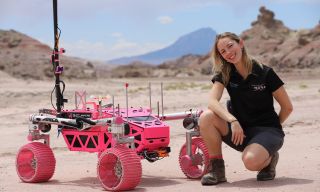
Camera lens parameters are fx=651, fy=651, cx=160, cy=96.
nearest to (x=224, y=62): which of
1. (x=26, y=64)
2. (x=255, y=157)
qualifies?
(x=255, y=157)

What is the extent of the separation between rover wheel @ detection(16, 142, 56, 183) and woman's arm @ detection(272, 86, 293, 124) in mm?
2815

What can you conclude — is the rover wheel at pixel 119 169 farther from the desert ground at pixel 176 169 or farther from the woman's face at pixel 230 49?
the woman's face at pixel 230 49

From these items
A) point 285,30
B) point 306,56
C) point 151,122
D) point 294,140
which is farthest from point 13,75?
point 285,30

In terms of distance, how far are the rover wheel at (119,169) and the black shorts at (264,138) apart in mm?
1064

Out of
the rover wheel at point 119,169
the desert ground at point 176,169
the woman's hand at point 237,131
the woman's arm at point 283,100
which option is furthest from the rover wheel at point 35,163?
the woman's arm at point 283,100

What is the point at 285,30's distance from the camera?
113 metres

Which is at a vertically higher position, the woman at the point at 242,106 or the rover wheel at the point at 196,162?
the woman at the point at 242,106

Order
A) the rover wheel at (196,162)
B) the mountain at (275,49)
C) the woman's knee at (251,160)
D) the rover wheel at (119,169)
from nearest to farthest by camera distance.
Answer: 1. the woman's knee at (251,160)
2. the rover wheel at (119,169)
3. the rover wheel at (196,162)
4. the mountain at (275,49)

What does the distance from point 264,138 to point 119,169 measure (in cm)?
159

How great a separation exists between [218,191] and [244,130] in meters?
0.92

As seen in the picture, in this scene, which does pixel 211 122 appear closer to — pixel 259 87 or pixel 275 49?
pixel 259 87

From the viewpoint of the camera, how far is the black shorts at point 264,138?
681 centimetres

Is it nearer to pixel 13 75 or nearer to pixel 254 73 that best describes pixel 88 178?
pixel 254 73

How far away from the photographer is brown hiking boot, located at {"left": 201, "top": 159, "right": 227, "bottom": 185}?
22.9 feet
